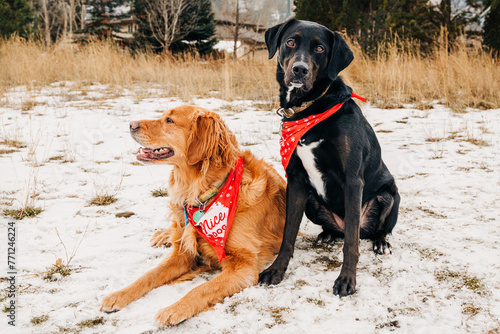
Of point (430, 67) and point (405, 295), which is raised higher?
point (430, 67)

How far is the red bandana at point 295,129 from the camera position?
227cm

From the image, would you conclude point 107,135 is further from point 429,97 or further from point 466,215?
point 429,97

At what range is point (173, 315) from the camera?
6.00 ft

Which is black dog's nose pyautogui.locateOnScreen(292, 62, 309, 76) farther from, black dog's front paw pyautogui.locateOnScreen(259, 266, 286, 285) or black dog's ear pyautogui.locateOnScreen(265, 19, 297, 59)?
black dog's front paw pyautogui.locateOnScreen(259, 266, 286, 285)

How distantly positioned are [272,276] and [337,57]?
1.55 metres

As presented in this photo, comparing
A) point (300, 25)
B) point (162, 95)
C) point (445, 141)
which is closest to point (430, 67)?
point (445, 141)

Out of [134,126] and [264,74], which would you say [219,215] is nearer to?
[134,126]

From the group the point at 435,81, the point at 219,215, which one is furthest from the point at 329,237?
the point at 435,81

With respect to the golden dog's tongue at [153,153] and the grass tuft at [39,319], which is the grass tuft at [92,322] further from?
the golden dog's tongue at [153,153]

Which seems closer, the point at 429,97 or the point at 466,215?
the point at 466,215

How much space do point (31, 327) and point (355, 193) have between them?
6.31 feet

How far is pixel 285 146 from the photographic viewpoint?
2.42 m

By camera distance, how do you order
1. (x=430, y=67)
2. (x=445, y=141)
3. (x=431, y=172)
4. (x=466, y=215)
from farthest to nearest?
(x=430, y=67) → (x=445, y=141) → (x=431, y=172) → (x=466, y=215)

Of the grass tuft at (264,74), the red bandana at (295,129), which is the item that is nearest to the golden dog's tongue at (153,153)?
the red bandana at (295,129)
